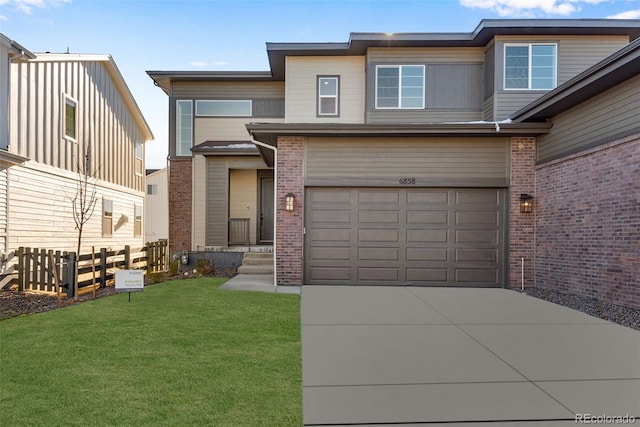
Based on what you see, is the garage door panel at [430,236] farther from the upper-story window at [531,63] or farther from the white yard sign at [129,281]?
the white yard sign at [129,281]

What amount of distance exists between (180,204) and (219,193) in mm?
1638

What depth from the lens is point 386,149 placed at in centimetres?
948

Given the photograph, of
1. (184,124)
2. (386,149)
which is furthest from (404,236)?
(184,124)

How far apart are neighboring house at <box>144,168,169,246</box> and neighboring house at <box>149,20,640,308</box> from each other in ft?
26.6

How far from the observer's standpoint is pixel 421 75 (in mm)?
12531

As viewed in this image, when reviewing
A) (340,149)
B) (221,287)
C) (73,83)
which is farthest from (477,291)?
(73,83)

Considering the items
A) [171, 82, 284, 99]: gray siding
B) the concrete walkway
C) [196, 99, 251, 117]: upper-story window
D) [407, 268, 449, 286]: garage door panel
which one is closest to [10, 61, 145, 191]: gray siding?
[171, 82, 284, 99]: gray siding

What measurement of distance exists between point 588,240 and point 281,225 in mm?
6115

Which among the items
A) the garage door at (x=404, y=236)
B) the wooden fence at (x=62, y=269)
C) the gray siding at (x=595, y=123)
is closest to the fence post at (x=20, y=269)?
the wooden fence at (x=62, y=269)

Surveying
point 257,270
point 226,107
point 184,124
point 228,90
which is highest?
point 228,90

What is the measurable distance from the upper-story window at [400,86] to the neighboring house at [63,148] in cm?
893

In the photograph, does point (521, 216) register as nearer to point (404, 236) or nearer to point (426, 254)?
point (426, 254)

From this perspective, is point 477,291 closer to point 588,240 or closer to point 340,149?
point 588,240

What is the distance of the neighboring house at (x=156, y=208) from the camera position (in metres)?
21.8
